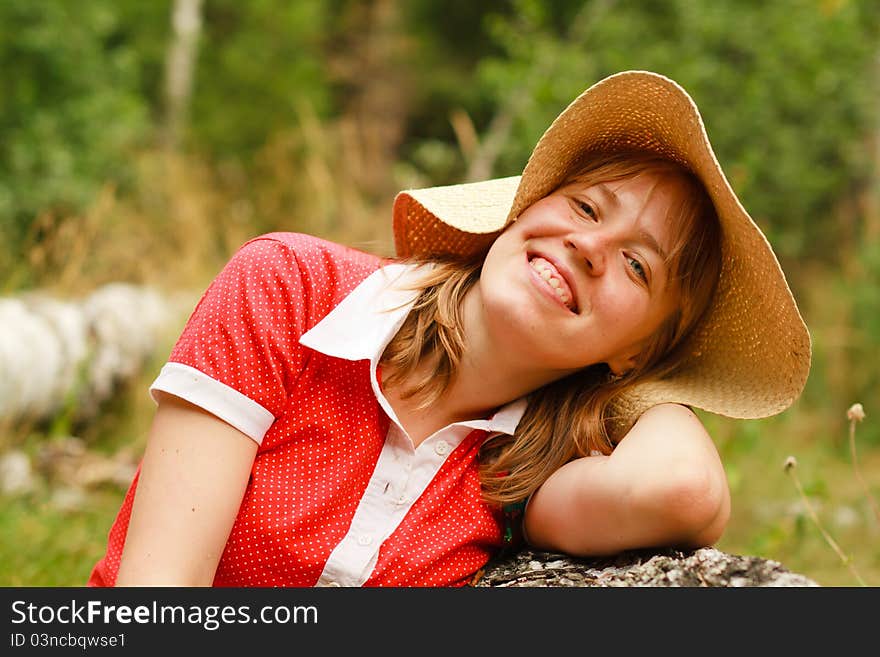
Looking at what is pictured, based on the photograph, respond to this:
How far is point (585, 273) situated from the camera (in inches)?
69.3

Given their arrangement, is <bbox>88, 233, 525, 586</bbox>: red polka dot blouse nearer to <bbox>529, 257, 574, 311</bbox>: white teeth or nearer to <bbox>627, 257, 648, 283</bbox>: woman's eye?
<bbox>529, 257, 574, 311</bbox>: white teeth

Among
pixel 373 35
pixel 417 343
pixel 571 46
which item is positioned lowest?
pixel 417 343

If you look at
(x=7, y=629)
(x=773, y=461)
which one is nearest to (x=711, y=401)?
(x=7, y=629)

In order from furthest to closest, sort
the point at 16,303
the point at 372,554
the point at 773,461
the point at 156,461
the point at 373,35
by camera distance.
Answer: the point at 373,35 < the point at 773,461 < the point at 16,303 < the point at 372,554 < the point at 156,461

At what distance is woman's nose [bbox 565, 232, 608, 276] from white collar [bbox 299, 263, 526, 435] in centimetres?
33

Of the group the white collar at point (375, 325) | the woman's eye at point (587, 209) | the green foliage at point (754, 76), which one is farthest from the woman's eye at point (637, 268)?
the green foliage at point (754, 76)

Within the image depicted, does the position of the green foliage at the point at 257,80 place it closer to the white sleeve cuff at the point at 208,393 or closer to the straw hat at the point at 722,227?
the straw hat at the point at 722,227

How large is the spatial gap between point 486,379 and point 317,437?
339 millimetres

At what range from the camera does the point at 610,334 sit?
5.81ft

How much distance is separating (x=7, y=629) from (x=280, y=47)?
33.3 feet

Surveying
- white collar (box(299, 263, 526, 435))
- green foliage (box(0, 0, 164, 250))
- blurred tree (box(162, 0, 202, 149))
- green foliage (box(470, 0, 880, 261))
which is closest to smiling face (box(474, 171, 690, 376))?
white collar (box(299, 263, 526, 435))

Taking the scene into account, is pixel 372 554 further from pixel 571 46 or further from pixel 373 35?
pixel 373 35

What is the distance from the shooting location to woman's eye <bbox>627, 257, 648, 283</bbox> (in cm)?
179

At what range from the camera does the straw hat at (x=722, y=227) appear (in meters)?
1.78
